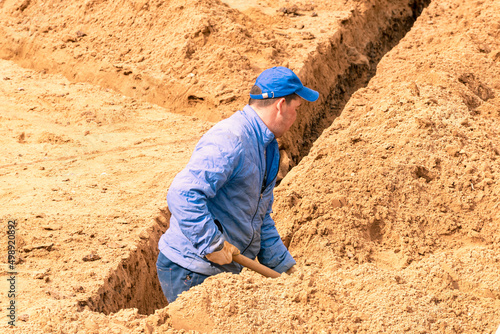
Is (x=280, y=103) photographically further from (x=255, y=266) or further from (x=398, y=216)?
(x=398, y=216)

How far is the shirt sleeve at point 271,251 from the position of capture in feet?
12.2

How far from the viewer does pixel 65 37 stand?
30.2 feet

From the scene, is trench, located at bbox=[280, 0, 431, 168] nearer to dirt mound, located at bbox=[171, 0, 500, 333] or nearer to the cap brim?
dirt mound, located at bbox=[171, 0, 500, 333]

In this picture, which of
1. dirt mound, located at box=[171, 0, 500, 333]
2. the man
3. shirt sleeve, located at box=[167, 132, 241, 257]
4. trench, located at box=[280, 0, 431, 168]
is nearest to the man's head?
the man

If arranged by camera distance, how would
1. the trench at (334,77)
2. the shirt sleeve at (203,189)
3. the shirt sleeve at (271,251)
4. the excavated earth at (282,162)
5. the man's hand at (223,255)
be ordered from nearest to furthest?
the shirt sleeve at (203,189)
the man's hand at (223,255)
the excavated earth at (282,162)
the shirt sleeve at (271,251)
the trench at (334,77)

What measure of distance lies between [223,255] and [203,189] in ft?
1.35

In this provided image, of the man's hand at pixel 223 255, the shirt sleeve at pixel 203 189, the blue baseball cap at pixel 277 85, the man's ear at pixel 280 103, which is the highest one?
the blue baseball cap at pixel 277 85

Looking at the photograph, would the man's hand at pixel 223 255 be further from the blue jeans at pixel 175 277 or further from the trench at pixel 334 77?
the trench at pixel 334 77

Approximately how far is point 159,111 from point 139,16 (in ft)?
7.07

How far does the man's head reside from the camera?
Answer: 10.5 feet

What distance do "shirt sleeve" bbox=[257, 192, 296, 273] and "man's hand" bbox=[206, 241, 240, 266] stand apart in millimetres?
Result: 550

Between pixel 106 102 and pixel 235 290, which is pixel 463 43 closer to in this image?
pixel 106 102

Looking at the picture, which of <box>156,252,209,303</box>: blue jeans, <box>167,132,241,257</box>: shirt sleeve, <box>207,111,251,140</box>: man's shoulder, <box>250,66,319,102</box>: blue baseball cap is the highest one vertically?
<box>250,66,319,102</box>: blue baseball cap

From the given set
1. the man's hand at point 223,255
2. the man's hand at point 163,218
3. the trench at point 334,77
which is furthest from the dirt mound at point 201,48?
the man's hand at point 223,255
